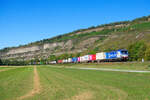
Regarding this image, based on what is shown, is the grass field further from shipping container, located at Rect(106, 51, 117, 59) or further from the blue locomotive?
shipping container, located at Rect(106, 51, 117, 59)

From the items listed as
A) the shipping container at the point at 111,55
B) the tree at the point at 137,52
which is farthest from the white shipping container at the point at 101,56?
the tree at the point at 137,52

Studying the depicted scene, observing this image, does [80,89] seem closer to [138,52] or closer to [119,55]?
[119,55]

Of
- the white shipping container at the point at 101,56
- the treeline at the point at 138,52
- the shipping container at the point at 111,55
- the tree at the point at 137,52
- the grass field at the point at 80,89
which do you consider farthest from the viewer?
the white shipping container at the point at 101,56

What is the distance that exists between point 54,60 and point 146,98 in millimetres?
142317

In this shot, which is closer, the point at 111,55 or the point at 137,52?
the point at 111,55

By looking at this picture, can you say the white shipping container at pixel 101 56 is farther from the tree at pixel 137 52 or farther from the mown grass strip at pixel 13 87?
the mown grass strip at pixel 13 87

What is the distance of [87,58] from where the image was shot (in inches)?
3226

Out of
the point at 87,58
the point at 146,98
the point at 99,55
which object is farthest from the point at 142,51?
the point at 146,98

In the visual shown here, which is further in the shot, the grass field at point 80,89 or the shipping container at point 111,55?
the shipping container at point 111,55

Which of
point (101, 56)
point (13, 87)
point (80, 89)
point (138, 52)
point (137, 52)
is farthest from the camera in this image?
point (101, 56)

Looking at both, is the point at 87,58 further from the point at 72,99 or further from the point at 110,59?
the point at 72,99

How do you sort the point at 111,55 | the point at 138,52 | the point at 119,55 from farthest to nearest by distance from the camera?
the point at 111,55 → the point at 138,52 → the point at 119,55

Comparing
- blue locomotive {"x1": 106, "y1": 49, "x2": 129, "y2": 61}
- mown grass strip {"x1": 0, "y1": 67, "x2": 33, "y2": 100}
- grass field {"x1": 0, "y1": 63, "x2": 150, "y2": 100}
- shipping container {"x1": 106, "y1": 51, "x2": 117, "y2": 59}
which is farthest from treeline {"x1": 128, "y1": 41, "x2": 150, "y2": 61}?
mown grass strip {"x1": 0, "y1": 67, "x2": 33, "y2": 100}

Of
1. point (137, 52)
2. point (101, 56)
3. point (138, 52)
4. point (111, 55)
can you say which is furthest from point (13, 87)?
point (101, 56)
